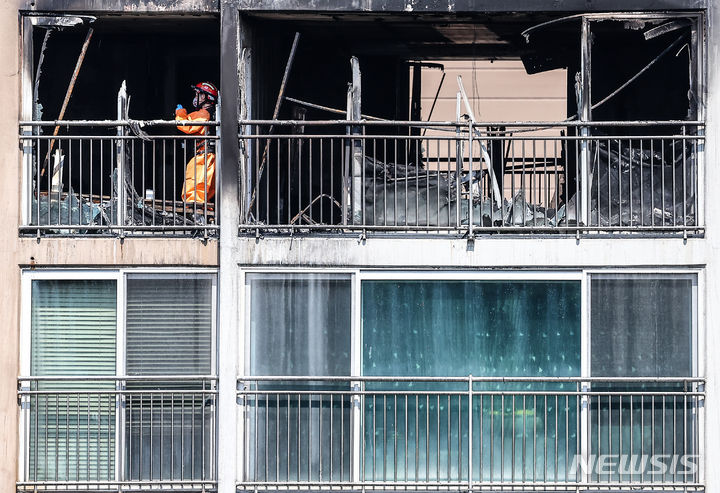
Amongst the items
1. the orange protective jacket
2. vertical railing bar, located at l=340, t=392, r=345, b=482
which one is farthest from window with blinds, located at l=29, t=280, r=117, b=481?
vertical railing bar, located at l=340, t=392, r=345, b=482

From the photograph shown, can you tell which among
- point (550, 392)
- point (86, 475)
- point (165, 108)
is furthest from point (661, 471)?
point (165, 108)

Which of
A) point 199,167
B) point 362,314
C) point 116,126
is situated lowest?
point 362,314

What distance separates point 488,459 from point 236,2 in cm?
534

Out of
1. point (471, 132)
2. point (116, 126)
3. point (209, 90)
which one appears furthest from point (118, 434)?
point (471, 132)

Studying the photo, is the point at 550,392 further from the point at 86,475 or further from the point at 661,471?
the point at 86,475

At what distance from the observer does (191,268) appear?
1211 cm

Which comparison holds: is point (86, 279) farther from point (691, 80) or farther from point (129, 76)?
point (691, 80)

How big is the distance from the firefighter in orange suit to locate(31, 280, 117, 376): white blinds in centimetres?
135

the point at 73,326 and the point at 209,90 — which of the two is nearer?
the point at 73,326

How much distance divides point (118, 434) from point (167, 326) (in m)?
1.20

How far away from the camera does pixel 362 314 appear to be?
12.1 metres

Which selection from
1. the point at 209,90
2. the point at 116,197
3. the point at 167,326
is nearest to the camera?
the point at 167,326

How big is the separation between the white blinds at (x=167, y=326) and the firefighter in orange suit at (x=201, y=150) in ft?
3.16

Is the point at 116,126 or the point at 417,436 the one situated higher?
the point at 116,126
